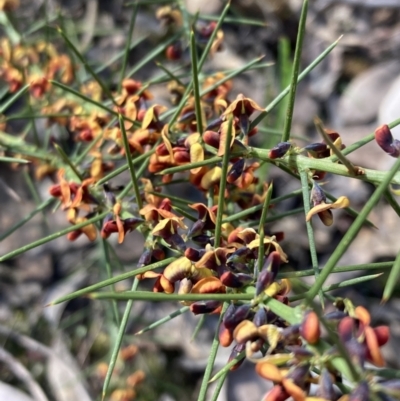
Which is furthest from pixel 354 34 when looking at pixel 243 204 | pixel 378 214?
pixel 243 204

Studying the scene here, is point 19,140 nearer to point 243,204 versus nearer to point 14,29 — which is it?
point 14,29

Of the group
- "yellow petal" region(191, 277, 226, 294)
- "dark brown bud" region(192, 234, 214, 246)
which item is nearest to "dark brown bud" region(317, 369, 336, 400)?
"yellow petal" region(191, 277, 226, 294)

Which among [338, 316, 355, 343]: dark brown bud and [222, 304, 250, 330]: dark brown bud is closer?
[338, 316, 355, 343]: dark brown bud

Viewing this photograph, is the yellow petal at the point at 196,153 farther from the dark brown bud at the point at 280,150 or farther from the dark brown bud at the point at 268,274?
the dark brown bud at the point at 268,274

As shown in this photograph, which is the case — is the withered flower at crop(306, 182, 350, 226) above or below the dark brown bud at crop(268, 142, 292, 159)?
below

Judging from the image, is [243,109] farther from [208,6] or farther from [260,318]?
[208,6]

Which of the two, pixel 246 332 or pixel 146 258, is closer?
pixel 246 332

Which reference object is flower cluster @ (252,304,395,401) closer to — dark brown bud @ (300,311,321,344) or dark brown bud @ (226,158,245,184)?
dark brown bud @ (300,311,321,344)

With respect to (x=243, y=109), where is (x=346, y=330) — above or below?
below

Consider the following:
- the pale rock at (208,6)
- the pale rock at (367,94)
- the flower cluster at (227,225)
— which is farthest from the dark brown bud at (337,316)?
the pale rock at (208,6)

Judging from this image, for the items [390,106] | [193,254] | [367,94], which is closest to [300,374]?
[193,254]

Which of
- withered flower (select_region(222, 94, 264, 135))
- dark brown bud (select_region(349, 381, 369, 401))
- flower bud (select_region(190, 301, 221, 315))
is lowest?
flower bud (select_region(190, 301, 221, 315))
